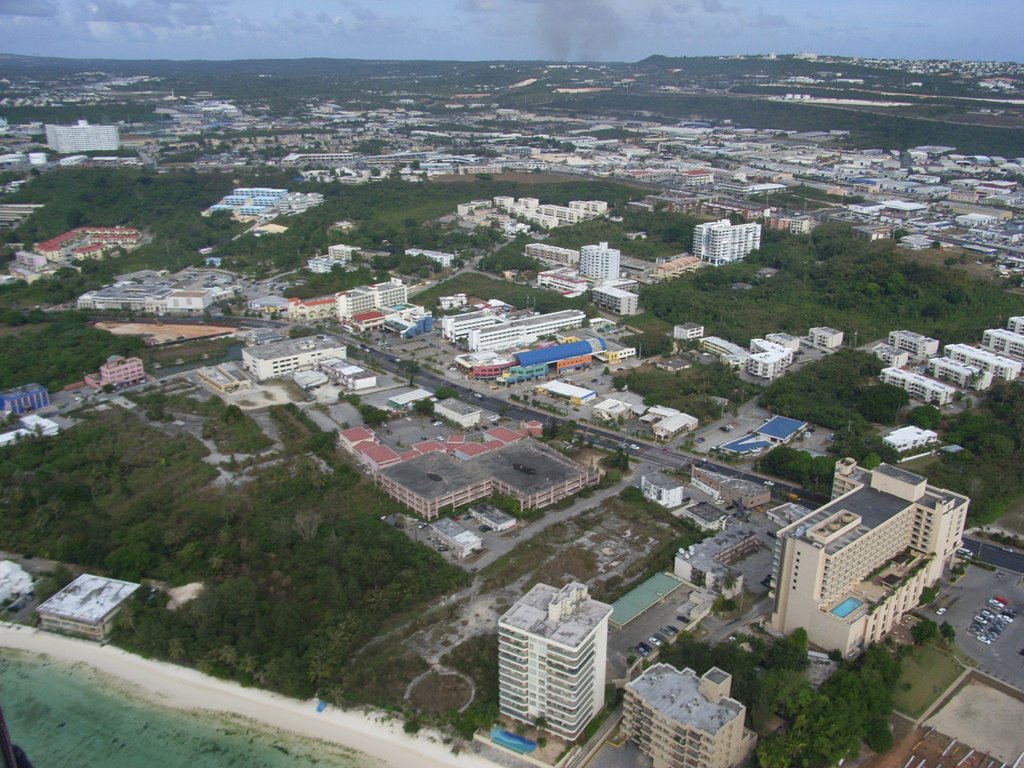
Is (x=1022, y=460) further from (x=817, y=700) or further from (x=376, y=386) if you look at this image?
(x=376, y=386)

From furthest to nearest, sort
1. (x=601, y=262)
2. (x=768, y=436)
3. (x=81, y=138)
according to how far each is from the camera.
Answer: (x=81, y=138)
(x=601, y=262)
(x=768, y=436)

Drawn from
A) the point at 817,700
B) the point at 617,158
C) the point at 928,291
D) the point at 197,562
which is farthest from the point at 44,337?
the point at 617,158

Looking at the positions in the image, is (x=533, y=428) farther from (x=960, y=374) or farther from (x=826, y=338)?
(x=960, y=374)

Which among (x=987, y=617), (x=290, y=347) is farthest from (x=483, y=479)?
(x=290, y=347)

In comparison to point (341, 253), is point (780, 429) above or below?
below

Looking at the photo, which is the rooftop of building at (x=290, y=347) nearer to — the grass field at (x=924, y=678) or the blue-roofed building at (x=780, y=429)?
the blue-roofed building at (x=780, y=429)

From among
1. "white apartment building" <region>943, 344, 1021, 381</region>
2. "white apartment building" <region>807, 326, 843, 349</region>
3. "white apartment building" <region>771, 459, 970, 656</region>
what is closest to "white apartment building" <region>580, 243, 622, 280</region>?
"white apartment building" <region>807, 326, 843, 349</region>
